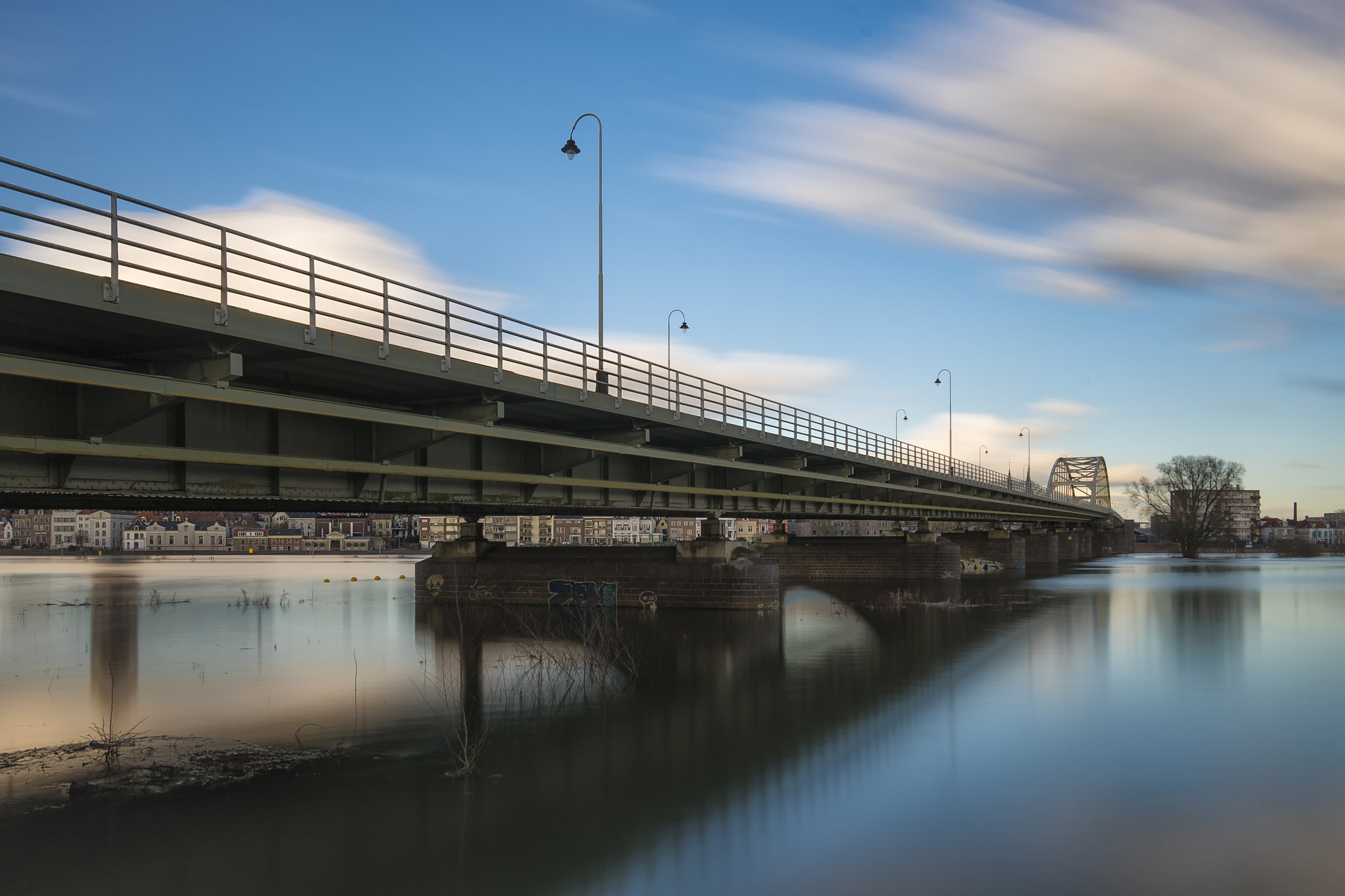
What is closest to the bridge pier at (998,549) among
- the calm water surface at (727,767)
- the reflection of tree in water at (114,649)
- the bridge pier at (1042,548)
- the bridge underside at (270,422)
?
the bridge pier at (1042,548)

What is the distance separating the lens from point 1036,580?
7412 cm

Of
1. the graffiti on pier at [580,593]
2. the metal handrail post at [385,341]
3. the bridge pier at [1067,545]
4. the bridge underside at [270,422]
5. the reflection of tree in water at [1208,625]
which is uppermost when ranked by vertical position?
the metal handrail post at [385,341]

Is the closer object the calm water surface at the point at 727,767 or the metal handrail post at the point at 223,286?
the calm water surface at the point at 727,767

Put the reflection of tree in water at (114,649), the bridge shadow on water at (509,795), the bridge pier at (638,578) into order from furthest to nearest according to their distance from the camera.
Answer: the bridge pier at (638,578) < the reflection of tree in water at (114,649) < the bridge shadow on water at (509,795)

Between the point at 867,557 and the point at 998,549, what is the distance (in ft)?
105

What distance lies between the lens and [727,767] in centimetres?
1466

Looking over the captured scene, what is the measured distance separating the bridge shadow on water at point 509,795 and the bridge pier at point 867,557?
145 feet

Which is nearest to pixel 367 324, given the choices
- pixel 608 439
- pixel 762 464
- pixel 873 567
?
pixel 608 439

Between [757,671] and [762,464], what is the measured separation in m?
16.7

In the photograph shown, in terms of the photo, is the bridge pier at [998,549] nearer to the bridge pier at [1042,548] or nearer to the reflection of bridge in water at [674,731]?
the bridge pier at [1042,548]

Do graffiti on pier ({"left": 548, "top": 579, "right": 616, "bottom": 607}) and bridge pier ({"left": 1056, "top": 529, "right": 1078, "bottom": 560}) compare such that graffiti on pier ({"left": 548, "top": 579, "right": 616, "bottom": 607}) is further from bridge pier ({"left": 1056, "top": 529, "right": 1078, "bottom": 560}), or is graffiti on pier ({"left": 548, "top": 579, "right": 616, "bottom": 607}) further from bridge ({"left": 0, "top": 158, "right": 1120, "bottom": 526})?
bridge pier ({"left": 1056, "top": 529, "right": 1078, "bottom": 560})

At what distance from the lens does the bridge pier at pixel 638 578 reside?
1672 inches

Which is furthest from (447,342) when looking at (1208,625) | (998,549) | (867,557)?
(998,549)

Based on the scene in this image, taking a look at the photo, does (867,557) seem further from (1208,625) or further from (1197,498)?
(1197,498)
